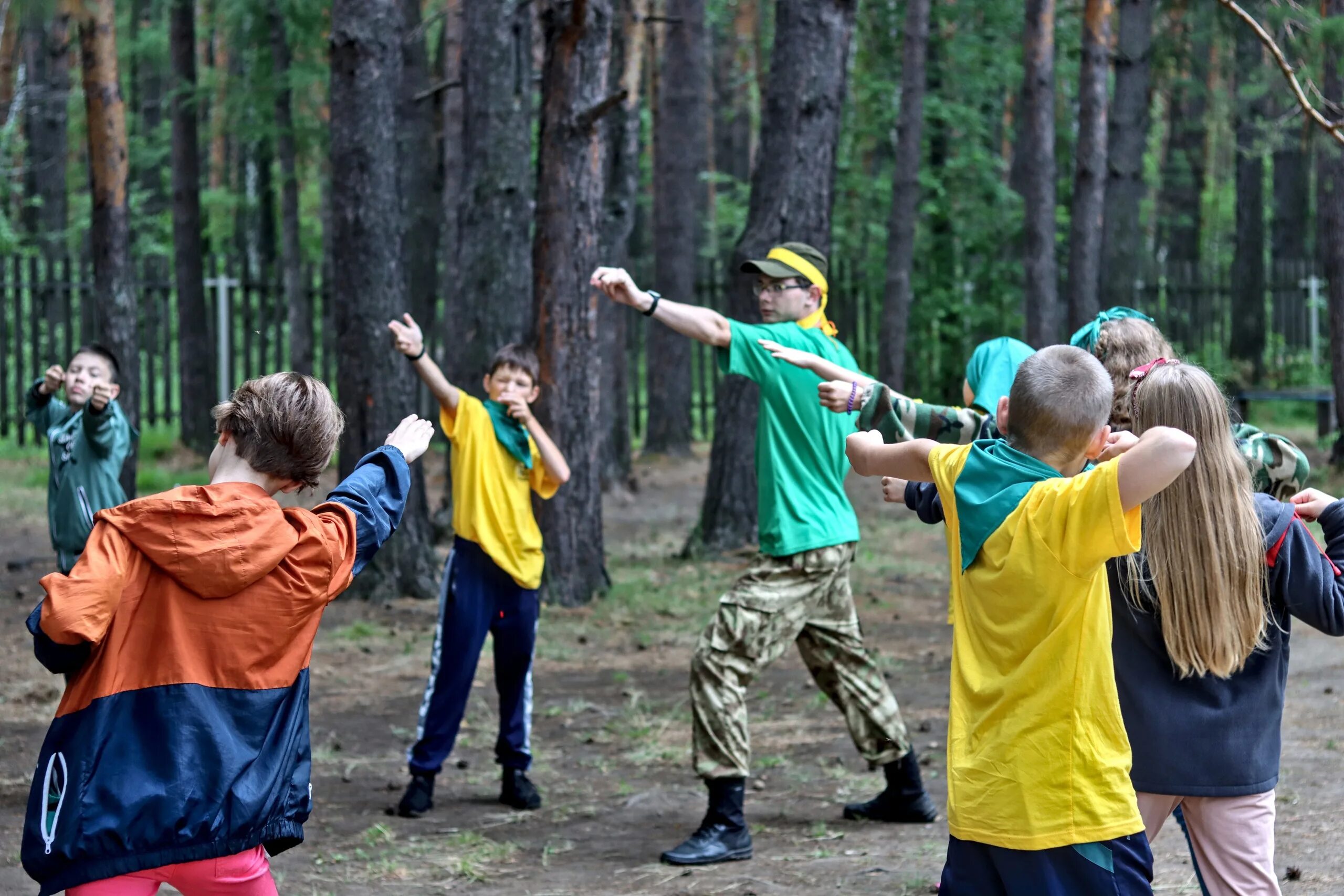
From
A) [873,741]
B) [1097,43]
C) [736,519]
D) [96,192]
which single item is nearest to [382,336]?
[96,192]

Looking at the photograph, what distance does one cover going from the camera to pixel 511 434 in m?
6.05

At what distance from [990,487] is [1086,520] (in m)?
0.30

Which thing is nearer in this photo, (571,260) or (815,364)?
(815,364)

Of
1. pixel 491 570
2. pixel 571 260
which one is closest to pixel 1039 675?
pixel 491 570

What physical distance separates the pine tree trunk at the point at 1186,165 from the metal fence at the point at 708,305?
7.73 feet

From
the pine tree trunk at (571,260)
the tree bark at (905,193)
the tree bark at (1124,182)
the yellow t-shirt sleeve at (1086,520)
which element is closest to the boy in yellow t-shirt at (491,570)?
the yellow t-shirt sleeve at (1086,520)

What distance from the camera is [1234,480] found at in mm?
3242

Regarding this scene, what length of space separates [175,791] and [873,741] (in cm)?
321

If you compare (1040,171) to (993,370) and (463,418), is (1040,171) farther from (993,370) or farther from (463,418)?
(993,370)

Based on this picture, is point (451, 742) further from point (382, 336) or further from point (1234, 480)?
point (382, 336)

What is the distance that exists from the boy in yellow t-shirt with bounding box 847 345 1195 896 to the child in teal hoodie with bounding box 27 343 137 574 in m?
4.63

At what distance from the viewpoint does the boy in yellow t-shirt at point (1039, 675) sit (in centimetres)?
299

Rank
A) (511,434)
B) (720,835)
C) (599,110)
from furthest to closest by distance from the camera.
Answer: (599,110) → (511,434) → (720,835)

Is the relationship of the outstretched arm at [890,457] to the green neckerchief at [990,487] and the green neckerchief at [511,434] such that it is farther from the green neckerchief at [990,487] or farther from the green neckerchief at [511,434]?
the green neckerchief at [511,434]
